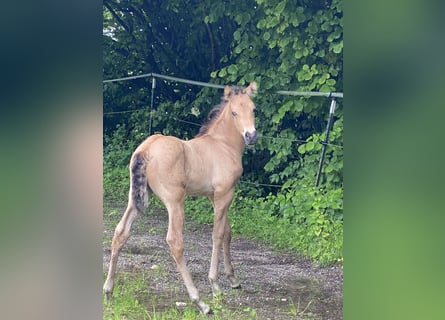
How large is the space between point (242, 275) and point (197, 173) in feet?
2.57

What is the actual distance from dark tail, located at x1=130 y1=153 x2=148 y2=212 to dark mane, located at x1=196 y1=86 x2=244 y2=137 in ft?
2.02

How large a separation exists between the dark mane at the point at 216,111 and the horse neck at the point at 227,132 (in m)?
0.03

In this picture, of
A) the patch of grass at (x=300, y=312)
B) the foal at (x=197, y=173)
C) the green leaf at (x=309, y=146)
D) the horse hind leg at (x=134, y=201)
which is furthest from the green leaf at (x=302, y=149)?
the horse hind leg at (x=134, y=201)

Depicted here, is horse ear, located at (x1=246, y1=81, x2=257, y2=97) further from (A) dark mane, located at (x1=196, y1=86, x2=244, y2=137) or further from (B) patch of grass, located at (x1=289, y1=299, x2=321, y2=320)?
(B) patch of grass, located at (x1=289, y1=299, x2=321, y2=320)

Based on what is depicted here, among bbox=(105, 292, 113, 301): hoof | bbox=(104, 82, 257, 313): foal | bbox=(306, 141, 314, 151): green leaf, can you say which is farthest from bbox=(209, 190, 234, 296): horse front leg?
bbox=(306, 141, 314, 151): green leaf

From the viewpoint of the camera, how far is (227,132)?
3.46 m

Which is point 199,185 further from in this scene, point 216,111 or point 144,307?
point 144,307

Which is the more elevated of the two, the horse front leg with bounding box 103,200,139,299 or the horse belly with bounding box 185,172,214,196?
the horse belly with bounding box 185,172,214,196

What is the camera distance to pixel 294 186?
4.07 meters

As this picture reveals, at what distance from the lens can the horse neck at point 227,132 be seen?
3.45 m

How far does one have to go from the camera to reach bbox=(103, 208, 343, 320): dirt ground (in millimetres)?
3078
